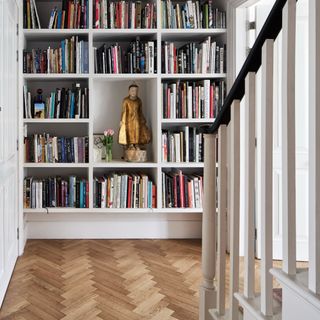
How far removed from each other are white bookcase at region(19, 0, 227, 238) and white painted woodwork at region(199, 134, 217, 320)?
5.91 ft

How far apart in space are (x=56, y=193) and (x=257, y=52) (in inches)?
111

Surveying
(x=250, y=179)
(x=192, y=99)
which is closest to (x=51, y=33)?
→ (x=192, y=99)

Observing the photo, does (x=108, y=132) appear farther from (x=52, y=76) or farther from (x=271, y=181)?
(x=271, y=181)

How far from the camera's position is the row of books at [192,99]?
3697 mm

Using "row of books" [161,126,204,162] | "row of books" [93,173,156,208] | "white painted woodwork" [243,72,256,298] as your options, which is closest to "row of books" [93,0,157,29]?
"row of books" [161,126,204,162]

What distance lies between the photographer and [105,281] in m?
2.81

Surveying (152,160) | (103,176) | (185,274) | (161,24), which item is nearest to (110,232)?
(103,176)

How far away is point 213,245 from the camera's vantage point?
1.90 m

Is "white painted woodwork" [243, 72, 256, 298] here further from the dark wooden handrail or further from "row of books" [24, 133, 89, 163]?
"row of books" [24, 133, 89, 163]

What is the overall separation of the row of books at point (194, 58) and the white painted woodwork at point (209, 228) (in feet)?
6.53

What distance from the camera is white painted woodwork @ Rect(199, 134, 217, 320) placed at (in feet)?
6.15

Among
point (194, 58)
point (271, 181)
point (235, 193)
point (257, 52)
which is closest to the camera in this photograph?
point (271, 181)

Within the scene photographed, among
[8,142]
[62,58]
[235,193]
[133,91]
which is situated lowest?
[235,193]

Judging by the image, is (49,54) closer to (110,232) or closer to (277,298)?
(110,232)
